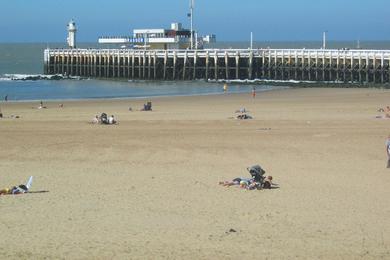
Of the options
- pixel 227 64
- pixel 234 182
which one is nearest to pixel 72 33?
pixel 227 64

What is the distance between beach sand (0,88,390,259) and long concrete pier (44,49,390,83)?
2285 cm

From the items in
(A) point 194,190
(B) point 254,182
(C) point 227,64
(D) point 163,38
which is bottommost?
(A) point 194,190

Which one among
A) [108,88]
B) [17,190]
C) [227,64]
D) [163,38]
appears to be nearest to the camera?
[17,190]

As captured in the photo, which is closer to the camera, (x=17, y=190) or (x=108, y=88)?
(x=17, y=190)

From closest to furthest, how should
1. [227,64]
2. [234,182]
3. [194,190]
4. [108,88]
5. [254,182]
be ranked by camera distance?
[194,190], [254,182], [234,182], [108,88], [227,64]

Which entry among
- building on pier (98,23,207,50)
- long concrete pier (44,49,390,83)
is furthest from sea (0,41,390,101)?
building on pier (98,23,207,50)

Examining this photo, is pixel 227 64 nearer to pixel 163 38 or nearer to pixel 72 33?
pixel 163 38

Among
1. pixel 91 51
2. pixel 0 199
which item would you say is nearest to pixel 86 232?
pixel 0 199

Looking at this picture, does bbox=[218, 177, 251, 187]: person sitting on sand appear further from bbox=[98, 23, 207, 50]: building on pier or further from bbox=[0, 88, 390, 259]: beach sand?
bbox=[98, 23, 207, 50]: building on pier

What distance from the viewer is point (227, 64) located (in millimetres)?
54344

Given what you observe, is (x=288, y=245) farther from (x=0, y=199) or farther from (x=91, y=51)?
(x=91, y=51)

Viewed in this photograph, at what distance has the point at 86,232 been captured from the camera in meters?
9.30

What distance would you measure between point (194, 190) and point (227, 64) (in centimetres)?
4266

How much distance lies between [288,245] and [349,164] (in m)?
6.41
